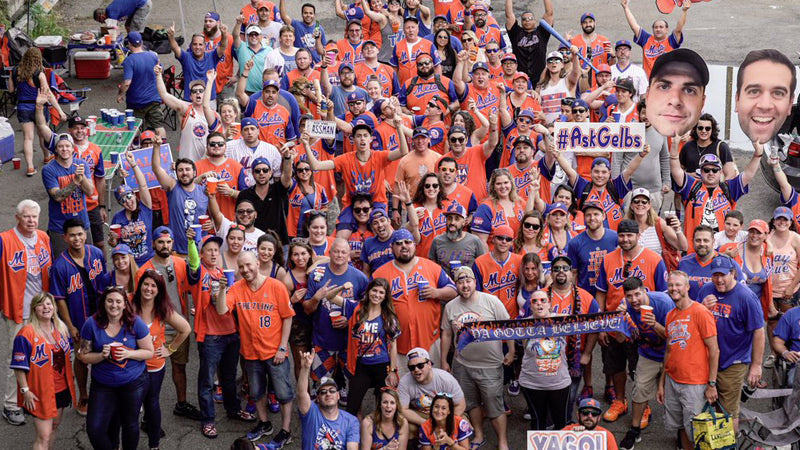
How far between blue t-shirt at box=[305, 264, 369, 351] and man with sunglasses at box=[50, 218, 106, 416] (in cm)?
221

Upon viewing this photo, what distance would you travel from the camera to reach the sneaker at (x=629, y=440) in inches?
443

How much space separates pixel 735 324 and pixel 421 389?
3.01 meters

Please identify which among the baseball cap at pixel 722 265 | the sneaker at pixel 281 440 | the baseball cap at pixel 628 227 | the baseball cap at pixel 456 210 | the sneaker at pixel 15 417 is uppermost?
the baseball cap at pixel 456 210

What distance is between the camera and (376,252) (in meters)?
11.9

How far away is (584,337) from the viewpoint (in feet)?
38.1

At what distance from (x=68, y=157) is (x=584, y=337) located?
240 inches

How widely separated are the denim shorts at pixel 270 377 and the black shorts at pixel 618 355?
3.11 metres

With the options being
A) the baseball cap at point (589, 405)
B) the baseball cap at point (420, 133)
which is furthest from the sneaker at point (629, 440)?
the baseball cap at point (420, 133)

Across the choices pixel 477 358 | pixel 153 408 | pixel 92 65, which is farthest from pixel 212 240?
pixel 92 65

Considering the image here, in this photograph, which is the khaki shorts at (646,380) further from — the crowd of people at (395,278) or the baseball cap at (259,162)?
the baseball cap at (259,162)

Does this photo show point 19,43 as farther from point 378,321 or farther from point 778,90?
point 778,90

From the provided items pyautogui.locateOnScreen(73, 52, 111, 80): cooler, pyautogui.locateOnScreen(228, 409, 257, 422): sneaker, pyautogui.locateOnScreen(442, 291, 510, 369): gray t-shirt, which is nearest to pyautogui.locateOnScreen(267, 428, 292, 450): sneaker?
pyautogui.locateOnScreen(228, 409, 257, 422): sneaker

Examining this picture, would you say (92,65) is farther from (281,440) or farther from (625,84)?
(281,440)

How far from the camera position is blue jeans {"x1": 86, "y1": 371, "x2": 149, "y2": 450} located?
1055cm
